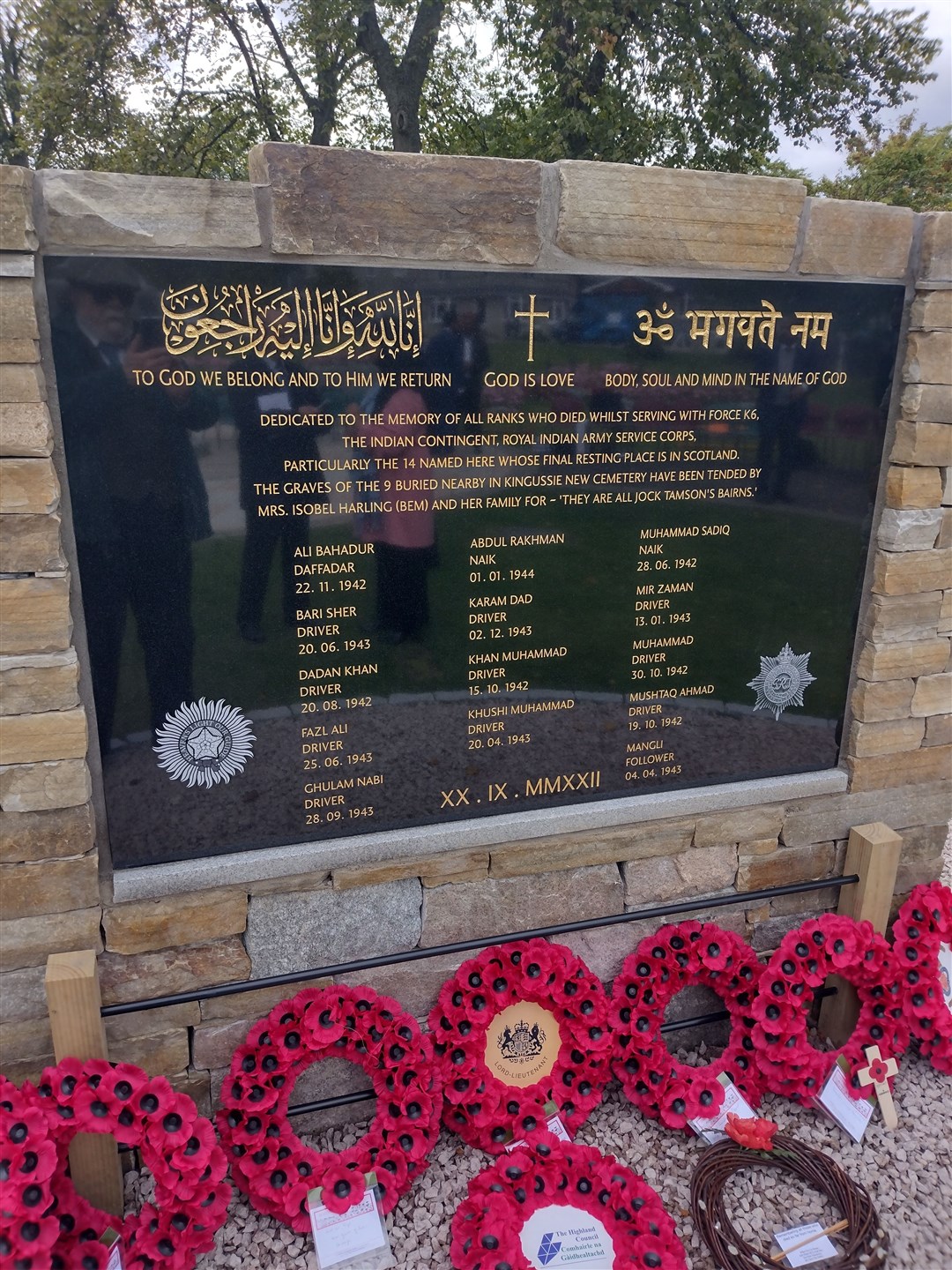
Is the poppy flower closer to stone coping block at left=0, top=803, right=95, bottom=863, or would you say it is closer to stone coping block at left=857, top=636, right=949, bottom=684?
stone coping block at left=857, top=636, right=949, bottom=684

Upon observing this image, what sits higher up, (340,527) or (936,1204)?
(340,527)

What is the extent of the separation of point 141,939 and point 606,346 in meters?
2.01

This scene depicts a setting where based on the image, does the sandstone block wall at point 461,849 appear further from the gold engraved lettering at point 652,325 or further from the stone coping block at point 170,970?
the gold engraved lettering at point 652,325

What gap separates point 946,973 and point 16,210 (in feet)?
11.3

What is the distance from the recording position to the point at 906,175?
A: 15641 mm

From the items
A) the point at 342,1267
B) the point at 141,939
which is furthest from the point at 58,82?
the point at 342,1267

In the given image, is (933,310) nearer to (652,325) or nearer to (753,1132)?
(652,325)

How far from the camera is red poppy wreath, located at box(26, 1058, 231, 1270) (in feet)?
6.57

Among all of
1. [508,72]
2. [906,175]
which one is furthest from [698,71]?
[906,175]

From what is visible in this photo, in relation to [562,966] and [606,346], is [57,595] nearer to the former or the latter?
[606,346]

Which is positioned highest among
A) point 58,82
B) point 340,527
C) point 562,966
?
point 58,82

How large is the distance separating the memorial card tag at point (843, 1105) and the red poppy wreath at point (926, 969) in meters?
0.31

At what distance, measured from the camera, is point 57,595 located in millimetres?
1994

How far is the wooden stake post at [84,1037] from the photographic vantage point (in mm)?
2100
